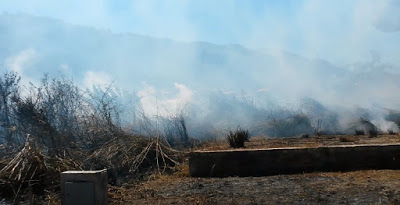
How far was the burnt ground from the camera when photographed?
7.85 metres

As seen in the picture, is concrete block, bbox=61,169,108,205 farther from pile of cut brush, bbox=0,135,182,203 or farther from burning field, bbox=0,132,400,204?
pile of cut brush, bbox=0,135,182,203

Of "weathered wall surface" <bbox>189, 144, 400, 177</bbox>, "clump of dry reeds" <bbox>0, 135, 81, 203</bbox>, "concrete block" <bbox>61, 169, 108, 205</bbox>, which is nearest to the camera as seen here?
"concrete block" <bbox>61, 169, 108, 205</bbox>

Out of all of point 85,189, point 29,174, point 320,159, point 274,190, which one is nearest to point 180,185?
point 274,190

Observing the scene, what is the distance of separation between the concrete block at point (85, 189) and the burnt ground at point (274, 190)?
186cm

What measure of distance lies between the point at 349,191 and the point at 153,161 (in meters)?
6.58

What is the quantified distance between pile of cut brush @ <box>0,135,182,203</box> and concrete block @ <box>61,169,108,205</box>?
2.34 meters

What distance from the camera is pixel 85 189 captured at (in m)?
6.70

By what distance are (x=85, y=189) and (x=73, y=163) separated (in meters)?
4.05

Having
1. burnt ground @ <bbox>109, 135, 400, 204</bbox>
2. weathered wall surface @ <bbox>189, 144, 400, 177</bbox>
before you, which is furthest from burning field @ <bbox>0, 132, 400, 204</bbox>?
weathered wall surface @ <bbox>189, 144, 400, 177</bbox>

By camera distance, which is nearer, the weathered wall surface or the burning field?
the burning field

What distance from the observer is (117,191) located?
958cm

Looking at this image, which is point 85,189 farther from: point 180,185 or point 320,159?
point 320,159

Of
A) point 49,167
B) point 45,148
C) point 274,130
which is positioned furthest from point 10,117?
point 274,130

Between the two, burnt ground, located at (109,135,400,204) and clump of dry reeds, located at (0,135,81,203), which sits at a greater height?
clump of dry reeds, located at (0,135,81,203)
